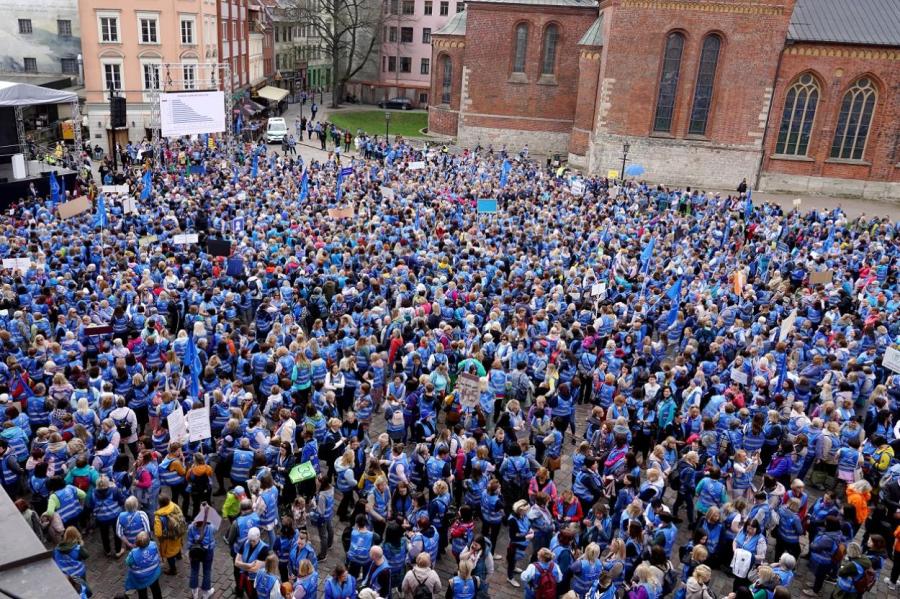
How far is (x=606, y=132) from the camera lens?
41.1 m

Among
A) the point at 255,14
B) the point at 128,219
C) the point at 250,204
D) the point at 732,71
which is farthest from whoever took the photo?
the point at 255,14

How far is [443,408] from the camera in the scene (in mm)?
14328

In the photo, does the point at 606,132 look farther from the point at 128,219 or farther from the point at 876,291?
the point at 128,219

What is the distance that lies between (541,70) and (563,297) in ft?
110

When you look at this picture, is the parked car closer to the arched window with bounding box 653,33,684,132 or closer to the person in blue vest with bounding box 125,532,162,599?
the arched window with bounding box 653,33,684,132

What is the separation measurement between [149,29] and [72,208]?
26.6 m

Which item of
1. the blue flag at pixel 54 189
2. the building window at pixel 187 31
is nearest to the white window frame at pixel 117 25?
the building window at pixel 187 31

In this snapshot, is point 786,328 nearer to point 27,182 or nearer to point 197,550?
point 197,550

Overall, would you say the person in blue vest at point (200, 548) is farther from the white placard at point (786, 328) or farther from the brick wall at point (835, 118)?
the brick wall at point (835, 118)

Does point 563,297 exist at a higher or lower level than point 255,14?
lower

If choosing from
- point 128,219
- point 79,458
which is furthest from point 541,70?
point 79,458

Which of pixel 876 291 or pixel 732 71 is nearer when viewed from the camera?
pixel 876 291

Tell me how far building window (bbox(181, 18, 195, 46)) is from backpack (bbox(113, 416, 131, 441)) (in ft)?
131

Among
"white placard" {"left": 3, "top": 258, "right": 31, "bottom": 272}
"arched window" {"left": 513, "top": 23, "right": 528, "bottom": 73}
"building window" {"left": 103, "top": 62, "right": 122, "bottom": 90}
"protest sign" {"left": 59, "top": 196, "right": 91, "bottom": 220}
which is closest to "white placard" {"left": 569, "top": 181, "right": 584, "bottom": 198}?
→ "protest sign" {"left": 59, "top": 196, "right": 91, "bottom": 220}
